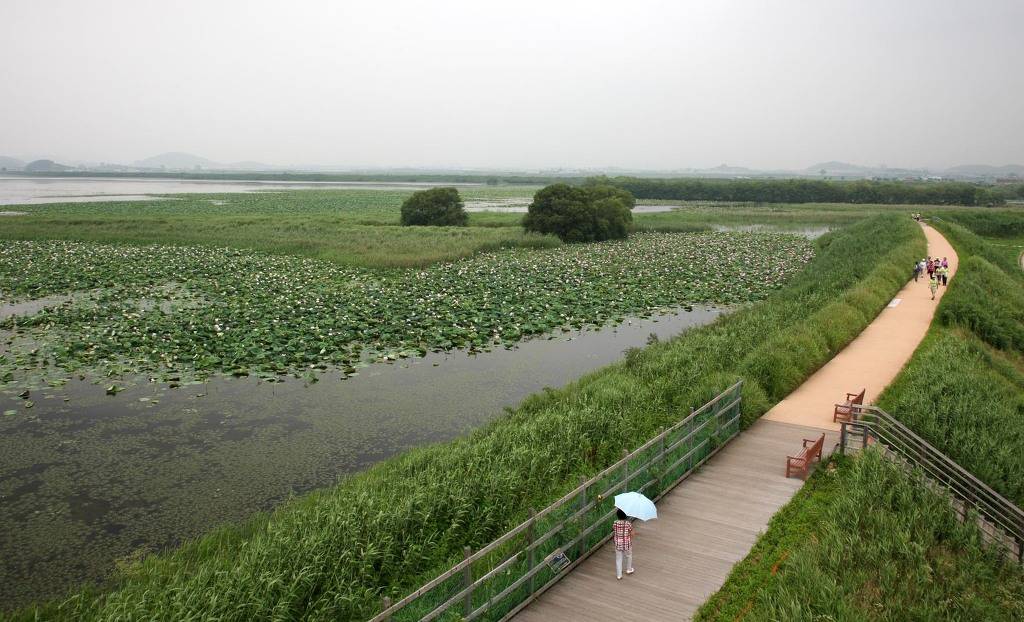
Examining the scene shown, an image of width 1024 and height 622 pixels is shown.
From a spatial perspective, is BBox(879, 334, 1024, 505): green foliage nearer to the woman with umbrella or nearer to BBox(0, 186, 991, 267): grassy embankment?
the woman with umbrella

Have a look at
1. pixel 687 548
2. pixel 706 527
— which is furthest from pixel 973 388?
pixel 687 548

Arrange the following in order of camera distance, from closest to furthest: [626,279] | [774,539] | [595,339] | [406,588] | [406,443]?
1. [406,588]
2. [774,539]
3. [406,443]
4. [595,339]
5. [626,279]

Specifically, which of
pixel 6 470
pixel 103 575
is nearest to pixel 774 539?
pixel 103 575

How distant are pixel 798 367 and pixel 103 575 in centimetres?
1462

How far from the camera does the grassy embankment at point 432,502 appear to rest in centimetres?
741

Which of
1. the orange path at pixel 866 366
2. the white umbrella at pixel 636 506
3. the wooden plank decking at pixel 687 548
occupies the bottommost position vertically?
the wooden plank decking at pixel 687 548

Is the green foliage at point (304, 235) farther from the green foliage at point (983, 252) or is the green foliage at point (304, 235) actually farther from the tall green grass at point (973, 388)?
the green foliage at point (983, 252)

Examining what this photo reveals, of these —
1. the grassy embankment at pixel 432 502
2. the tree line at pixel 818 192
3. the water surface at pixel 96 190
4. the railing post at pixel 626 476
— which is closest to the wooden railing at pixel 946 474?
the grassy embankment at pixel 432 502

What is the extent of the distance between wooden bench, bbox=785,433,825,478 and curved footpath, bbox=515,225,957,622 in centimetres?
18

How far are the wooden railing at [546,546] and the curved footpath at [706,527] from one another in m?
0.18

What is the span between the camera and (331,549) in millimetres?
8086

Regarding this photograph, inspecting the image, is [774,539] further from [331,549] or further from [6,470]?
[6,470]

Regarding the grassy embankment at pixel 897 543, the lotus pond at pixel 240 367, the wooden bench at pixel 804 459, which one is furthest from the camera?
the lotus pond at pixel 240 367

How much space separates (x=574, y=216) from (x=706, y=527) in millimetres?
39073
